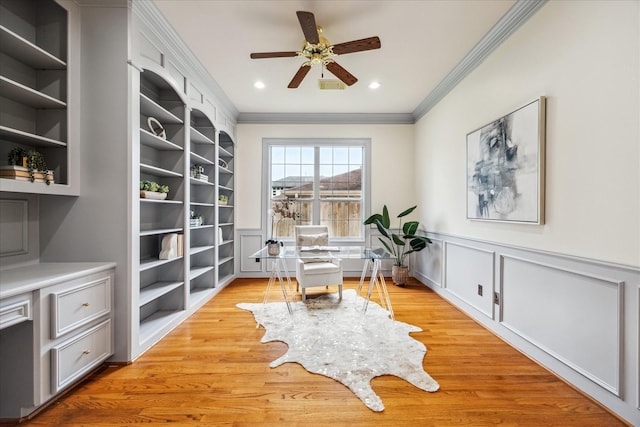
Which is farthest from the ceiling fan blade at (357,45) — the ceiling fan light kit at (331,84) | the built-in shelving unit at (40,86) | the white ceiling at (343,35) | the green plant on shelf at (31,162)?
the green plant on shelf at (31,162)

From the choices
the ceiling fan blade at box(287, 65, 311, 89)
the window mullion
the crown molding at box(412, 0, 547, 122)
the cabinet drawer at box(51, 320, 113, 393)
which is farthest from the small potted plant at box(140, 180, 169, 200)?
the crown molding at box(412, 0, 547, 122)

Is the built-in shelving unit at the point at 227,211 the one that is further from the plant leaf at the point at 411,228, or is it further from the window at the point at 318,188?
the plant leaf at the point at 411,228

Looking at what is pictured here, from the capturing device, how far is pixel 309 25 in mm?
2105

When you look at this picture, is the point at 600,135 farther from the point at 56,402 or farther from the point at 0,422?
the point at 0,422

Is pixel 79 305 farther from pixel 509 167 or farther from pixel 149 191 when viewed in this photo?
pixel 509 167

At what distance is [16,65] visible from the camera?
1877 millimetres

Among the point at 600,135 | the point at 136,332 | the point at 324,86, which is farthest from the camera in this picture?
the point at 324,86

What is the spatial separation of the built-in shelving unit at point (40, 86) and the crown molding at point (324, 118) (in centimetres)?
290

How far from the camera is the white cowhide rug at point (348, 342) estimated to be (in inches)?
78.5

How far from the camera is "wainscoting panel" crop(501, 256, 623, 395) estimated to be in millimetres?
1655

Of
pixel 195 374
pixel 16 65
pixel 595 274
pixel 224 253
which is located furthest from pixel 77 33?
pixel 595 274

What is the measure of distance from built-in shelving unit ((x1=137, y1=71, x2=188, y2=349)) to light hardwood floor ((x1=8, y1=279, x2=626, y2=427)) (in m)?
0.60

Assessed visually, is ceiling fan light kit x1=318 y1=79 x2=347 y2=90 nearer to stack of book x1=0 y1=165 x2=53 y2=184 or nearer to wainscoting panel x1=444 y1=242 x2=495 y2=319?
wainscoting panel x1=444 y1=242 x2=495 y2=319

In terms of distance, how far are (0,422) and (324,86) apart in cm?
387
